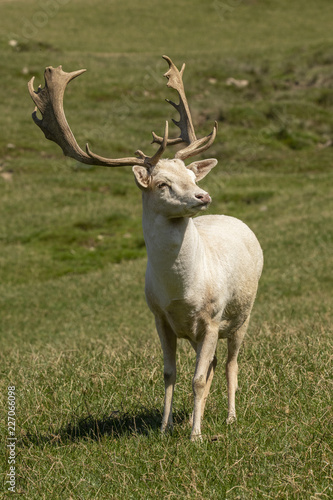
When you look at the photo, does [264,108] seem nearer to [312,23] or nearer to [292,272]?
[292,272]

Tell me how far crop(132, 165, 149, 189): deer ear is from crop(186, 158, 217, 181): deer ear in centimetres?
54

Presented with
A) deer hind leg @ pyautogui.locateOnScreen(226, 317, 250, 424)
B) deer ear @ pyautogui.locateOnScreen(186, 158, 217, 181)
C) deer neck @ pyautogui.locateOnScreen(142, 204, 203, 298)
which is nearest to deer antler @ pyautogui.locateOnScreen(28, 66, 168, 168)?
deer ear @ pyautogui.locateOnScreen(186, 158, 217, 181)

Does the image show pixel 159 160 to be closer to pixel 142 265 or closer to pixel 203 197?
pixel 203 197

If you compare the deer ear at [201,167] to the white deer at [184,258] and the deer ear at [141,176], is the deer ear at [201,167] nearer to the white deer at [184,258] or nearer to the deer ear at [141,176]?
the white deer at [184,258]

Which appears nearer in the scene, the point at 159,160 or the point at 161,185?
the point at 161,185

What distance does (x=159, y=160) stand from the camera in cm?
529

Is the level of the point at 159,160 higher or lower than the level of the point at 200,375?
higher

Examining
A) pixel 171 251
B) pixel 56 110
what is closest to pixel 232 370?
pixel 171 251

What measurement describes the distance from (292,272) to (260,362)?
12.4 meters

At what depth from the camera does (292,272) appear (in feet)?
62.1

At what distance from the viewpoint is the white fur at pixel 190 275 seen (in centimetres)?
514

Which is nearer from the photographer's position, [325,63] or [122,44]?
[325,63]

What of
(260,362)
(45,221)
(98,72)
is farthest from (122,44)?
(260,362)

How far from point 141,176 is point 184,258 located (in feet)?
2.57
